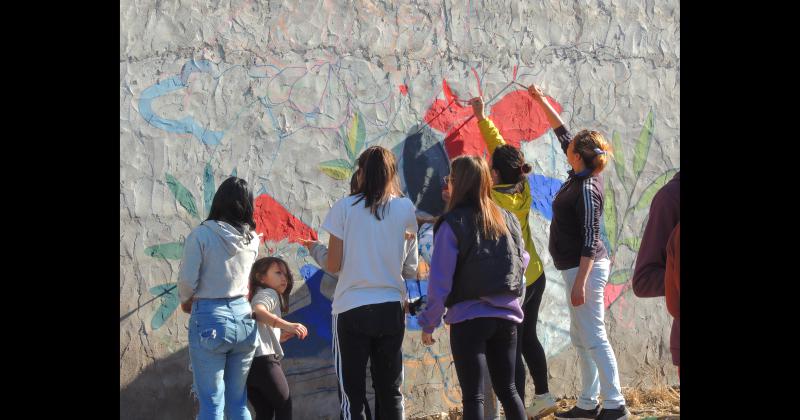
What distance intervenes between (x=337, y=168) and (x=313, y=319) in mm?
946

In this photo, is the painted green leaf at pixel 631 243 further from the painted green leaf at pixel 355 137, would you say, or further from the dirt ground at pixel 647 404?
the painted green leaf at pixel 355 137

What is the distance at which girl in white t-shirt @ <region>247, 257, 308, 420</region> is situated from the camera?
4660 millimetres

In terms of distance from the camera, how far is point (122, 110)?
5199 mm

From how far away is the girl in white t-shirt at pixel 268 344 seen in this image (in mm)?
4660

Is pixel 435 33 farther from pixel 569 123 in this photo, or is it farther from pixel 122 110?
pixel 122 110

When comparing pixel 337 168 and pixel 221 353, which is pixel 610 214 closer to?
pixel 337 168

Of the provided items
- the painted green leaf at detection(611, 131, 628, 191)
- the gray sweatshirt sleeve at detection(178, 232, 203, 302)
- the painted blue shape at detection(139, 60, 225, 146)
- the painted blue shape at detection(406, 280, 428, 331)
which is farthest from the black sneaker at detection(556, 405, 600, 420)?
the painted blue shape at detection(139, 60, 225, 146)

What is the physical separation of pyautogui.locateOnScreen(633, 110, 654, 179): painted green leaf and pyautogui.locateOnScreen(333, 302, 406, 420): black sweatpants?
255 centimetres

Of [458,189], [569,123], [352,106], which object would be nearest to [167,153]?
[352,106]

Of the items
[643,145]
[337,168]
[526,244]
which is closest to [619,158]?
[643,145]

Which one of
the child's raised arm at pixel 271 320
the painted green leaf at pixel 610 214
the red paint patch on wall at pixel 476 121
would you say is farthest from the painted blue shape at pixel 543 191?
the child's raised arm at pixel 271 320

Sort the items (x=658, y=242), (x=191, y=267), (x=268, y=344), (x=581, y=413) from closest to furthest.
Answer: (x=658, y=242) → (x=191, y=267) → (x=268, y=344) → (x=581, y=413)

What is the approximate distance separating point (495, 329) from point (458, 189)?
711 millimetres

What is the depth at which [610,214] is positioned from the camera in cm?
618
